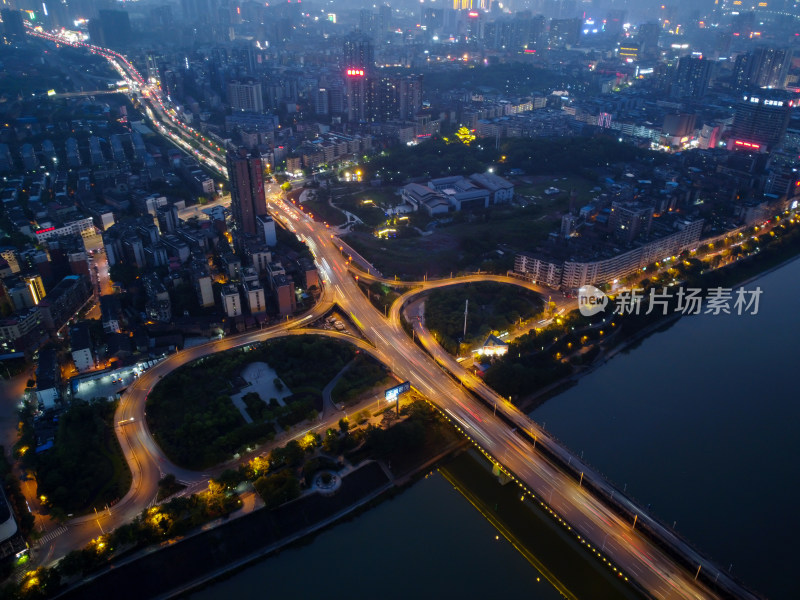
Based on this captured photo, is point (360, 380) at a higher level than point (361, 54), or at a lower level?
lower

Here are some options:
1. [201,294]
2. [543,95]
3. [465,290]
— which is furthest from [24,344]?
[543,95]

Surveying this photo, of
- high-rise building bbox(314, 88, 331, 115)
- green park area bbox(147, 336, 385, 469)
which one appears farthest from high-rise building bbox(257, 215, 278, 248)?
high-rise building bbox(314, 88, 331, 115)

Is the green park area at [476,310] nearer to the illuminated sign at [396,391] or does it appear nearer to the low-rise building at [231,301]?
the illuminated sign at [396,391]

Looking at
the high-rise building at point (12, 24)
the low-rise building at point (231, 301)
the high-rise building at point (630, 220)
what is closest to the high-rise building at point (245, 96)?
the low-rise building at point (231, 301)

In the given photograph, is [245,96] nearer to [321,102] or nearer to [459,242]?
[321,102]

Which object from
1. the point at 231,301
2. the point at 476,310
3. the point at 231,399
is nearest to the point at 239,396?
the point at 231,399

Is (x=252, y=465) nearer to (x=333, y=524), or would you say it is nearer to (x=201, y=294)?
(x=333, y=524)

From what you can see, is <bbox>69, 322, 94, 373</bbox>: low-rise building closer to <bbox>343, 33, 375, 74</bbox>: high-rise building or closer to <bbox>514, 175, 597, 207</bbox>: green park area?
<bbox>514, 175, 597, 207</bbox>: green park area
